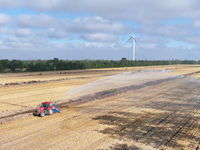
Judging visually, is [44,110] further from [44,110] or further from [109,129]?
[109,129]

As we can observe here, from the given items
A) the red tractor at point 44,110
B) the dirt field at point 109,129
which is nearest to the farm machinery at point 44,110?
the red tractor at point 44,110

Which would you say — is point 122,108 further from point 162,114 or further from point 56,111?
point 56,111

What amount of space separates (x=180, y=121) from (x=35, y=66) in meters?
54.4

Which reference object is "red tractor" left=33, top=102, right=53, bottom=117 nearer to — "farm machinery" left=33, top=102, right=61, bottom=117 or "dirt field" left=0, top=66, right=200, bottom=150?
"farm machinery" left=33, top=102, right=61, bottom=117

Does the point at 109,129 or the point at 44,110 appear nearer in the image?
the point at 109,129

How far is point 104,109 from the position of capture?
13.4 metres

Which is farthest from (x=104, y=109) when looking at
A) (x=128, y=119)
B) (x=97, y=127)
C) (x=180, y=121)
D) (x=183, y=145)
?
(x=183, y=145)

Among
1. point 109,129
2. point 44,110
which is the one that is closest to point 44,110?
point 44,110

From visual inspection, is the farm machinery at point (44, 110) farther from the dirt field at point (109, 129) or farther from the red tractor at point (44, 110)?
A: the dirt field at point (109, 129)

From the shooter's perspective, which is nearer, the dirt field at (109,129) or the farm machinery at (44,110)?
the dirt field at (109,129)

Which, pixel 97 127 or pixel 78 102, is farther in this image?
pixel 78 102

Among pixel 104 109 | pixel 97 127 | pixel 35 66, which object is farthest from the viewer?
pixel 35 66

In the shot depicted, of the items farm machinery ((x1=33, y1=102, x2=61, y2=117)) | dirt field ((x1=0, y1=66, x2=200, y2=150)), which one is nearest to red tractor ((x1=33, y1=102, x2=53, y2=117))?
farm machinery ((x1=33, y1=102, x2=61, y2=117))

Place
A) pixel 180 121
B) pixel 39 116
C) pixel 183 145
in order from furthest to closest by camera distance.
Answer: pixel 39 116, pixel 180 121, pixel 183 145
